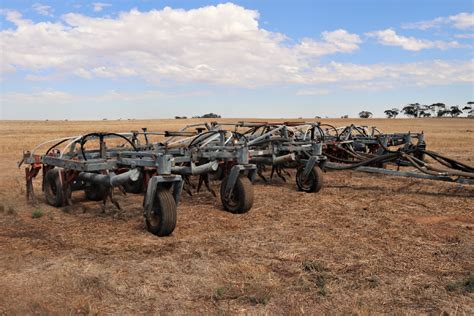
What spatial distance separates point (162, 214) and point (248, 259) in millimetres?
1452

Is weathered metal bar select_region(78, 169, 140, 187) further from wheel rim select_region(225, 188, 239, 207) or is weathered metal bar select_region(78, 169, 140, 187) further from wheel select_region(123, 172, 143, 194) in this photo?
wheel select_region(123, 172, 143, 194)

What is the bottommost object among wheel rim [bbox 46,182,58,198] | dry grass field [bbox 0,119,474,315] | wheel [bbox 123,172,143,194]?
dry grass field [bbox 0,119,474,315]

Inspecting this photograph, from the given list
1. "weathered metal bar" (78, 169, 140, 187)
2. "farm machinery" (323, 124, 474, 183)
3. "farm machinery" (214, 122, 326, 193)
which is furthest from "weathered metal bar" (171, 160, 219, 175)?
"farm machinery" (323, 124, 474, 183)

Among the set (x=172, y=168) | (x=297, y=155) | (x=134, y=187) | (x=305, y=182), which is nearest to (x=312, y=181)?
(x=305, y=182)

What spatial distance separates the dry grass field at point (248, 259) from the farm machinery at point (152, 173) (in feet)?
0.92

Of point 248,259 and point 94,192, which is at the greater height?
point 94,192

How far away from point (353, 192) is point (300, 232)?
11.9 ft

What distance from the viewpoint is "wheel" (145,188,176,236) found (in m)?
5.87

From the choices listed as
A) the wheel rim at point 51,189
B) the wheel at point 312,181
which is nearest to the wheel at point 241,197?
the wheel at point 312,181

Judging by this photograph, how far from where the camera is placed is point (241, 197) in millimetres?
7258

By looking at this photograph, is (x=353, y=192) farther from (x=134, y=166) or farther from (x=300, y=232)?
(x=134, y=166)

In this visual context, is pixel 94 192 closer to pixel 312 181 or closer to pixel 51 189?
pixel 51 189

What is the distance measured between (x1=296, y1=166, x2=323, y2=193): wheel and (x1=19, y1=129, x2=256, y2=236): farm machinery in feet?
5.48

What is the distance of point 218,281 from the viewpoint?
4395 mm
